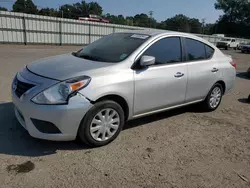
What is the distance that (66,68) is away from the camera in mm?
3311

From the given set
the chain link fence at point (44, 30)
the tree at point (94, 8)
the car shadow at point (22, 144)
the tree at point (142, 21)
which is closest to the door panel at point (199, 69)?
the car shadow at point (22, 144)

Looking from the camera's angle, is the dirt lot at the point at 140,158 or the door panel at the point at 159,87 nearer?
→ the dirt lot at the point at 140,158

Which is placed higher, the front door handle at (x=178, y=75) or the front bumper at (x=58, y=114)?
the front door handle at (x=178, y=75)

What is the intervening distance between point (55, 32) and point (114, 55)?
19.5m

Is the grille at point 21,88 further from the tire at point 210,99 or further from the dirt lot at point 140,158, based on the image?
the tire at point 210,99

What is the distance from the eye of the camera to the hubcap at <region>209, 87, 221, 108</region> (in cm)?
511

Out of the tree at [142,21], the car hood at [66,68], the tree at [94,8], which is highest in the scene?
the tree at [94,8]

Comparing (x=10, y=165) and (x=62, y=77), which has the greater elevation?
(x=62, y=77)

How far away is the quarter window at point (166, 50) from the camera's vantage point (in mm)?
3873

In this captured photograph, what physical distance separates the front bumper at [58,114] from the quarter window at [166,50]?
1390mm

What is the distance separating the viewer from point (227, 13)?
8119 centimetres

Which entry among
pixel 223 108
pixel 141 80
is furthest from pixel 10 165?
pixel 223 108

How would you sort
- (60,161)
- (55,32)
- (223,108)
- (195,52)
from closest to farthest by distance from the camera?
(60,161) → (195,52) → (223,108) → (55,32)

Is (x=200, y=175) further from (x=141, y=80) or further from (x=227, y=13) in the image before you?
(x=227, y=13)
